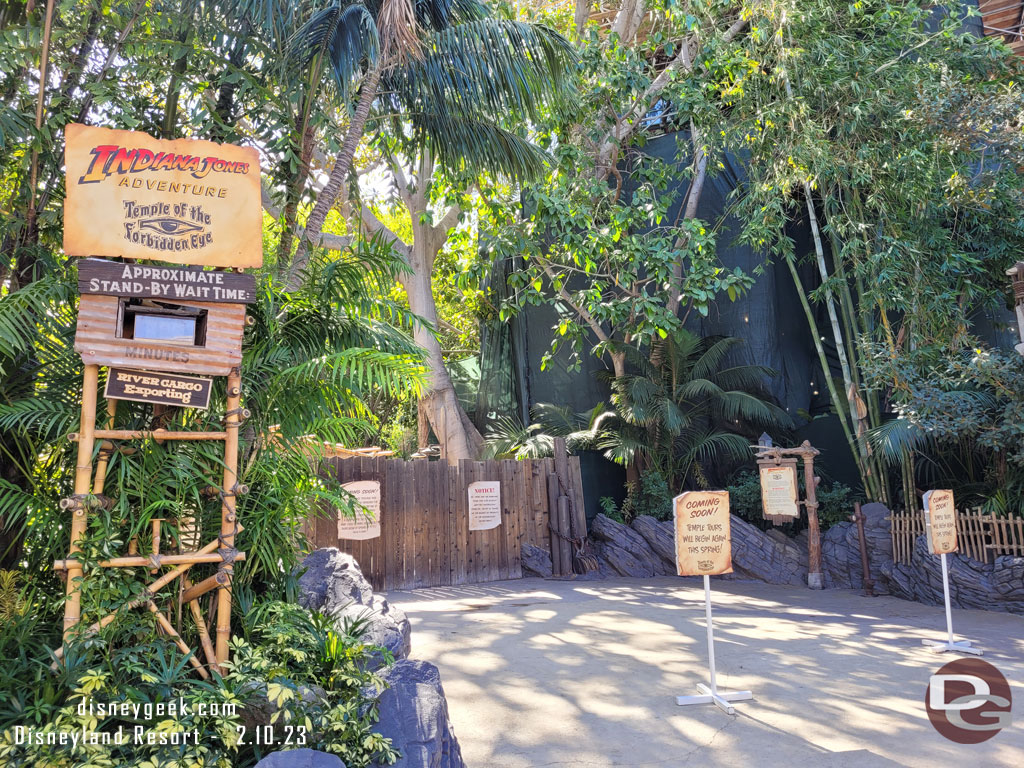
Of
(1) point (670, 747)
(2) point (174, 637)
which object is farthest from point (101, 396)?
(1) point (670, 747)

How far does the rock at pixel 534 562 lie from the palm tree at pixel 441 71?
571cm

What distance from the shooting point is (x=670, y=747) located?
4430 mm

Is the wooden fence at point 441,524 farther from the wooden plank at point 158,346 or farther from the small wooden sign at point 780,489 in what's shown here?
the wooden plank at point 158,346

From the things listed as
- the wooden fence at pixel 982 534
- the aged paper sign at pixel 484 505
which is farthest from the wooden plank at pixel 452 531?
the wooden fence at pixel 982 534

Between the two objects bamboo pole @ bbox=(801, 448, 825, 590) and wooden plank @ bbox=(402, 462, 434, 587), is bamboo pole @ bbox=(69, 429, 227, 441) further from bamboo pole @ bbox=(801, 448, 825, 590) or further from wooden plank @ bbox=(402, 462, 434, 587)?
bamboo pole @ bbox=(801, 448, 825, 590)

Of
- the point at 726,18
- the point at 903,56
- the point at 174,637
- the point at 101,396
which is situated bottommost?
the point at 174,637

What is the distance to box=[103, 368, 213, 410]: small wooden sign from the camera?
4.14m

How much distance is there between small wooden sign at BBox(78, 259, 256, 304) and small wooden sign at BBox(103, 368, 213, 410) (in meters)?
0.44

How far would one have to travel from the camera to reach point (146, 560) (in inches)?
159

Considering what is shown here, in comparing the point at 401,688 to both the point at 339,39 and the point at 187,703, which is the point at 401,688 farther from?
the point at 339,39

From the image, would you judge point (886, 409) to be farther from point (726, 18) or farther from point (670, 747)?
point (670, 747)

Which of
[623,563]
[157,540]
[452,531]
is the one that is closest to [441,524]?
[452,531]

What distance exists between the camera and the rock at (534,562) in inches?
450

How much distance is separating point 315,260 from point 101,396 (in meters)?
1.65
